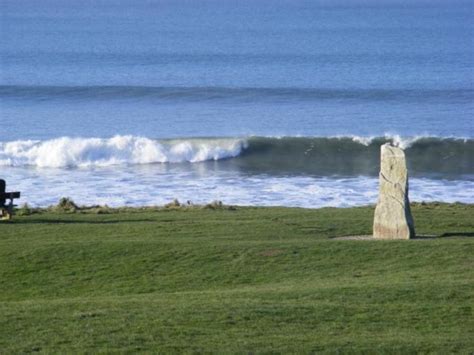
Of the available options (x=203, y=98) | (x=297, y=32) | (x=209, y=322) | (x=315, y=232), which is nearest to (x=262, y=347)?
(x=209, y=322)

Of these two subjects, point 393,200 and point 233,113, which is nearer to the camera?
point 393,200

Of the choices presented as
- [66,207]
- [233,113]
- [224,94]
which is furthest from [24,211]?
[224,94]

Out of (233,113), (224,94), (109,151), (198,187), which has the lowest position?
(198,187)

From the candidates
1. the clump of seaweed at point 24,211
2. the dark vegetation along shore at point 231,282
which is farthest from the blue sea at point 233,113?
the dark vegetation along shore at point 231,282

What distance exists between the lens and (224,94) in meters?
67.3

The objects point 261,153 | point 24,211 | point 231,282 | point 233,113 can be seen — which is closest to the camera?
point 231,282

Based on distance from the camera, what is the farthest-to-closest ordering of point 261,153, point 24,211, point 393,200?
1. point 261,153
2. point 24,211
3. point 393,200

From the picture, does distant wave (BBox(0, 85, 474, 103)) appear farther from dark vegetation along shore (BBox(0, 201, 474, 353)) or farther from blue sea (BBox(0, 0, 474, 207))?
dark vegetation along shore (BBox(0, 201, 474, 353))

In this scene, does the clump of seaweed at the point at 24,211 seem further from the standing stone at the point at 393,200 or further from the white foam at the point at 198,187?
the standing stone at the point at 393,200

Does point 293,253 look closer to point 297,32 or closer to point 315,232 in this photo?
point 315,232

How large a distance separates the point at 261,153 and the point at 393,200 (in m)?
24.3

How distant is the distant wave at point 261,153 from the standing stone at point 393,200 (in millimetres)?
17907

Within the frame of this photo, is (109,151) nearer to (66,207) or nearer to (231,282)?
(66,207)

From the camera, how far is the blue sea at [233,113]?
3894 cm
